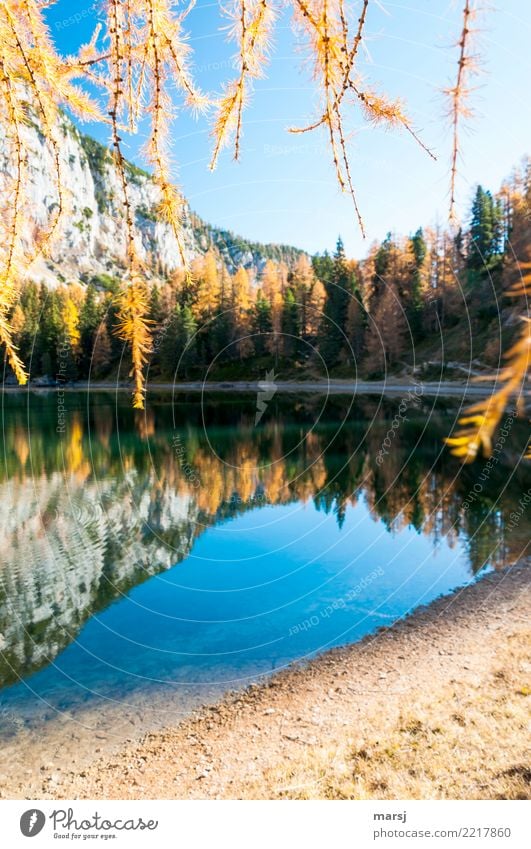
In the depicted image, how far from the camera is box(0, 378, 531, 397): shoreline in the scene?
1836 inches

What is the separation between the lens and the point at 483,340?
1805 inches

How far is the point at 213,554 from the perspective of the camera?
47.2 feet
